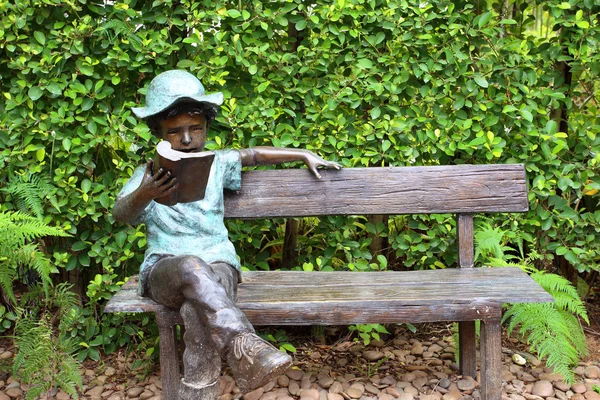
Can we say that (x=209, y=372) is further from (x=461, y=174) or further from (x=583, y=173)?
(x=583, y=173)

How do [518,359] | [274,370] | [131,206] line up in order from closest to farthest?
[274,370], [131,206], [518,359]

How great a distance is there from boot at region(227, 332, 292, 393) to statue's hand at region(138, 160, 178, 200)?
0.71 meters

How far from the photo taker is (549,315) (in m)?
3.89

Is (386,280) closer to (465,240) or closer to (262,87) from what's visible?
(465,240)

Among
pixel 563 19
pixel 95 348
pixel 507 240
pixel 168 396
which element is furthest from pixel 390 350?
pixel 563 19

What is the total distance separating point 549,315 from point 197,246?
1.92m

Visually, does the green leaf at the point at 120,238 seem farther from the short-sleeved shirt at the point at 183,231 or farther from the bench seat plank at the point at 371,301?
the short-sleeved shirt at the point at 183,231

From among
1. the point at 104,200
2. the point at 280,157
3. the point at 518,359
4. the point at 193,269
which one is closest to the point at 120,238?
the point at 104,200

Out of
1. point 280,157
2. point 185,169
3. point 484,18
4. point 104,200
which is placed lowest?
point 104,200

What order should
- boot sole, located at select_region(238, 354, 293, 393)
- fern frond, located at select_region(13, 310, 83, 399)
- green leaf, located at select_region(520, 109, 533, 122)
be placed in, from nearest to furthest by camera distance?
boot sole, located at select_region(238, 354, 293, 393) < fern frond, located at select_region(13, 310, 83, 399) < green leaf, located at select_region(520, 109, 533, 122)

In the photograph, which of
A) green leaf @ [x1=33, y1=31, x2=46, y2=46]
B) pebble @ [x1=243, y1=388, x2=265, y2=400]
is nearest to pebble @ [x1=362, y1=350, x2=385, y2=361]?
pebble @ [x1=243, y1=388, x2=265, y2=400]

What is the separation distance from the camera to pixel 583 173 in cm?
436

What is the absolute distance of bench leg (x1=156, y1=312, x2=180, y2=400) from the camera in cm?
343

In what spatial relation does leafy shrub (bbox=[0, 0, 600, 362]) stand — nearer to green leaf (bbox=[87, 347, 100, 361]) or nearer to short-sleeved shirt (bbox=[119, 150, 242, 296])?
green leaf (bbox=[87, 347, 100, 361])
